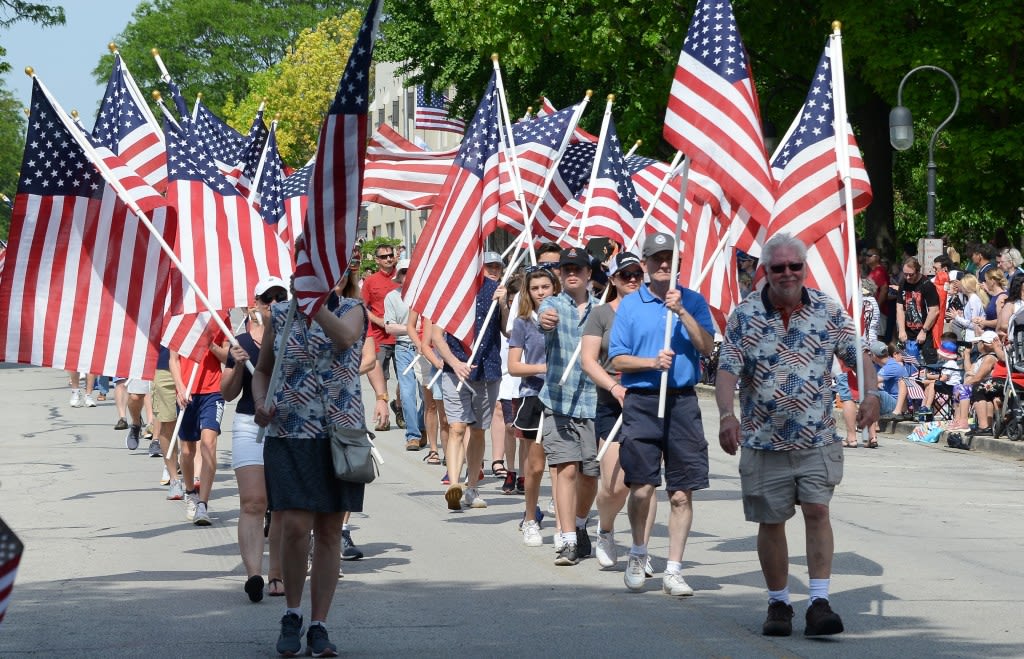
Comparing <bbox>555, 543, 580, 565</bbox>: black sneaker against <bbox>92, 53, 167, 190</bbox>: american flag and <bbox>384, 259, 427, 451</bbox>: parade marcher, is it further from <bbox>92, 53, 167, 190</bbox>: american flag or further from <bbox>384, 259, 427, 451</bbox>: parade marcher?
<bbox>384, 259, 427, 451</bbox>: parade marcher

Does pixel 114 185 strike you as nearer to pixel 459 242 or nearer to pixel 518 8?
pixel 459 242

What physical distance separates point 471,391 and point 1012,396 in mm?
7130

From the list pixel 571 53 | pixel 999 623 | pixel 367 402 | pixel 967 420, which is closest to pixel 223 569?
pixel 999 623

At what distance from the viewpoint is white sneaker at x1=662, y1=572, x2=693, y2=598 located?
895 cm

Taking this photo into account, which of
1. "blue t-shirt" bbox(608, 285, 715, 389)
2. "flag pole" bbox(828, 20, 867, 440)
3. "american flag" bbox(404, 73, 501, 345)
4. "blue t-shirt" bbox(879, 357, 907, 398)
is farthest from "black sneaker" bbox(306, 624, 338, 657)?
"blue t-shirt" bbox(879, 357, 907, 398)

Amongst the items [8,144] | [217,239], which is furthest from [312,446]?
[8,144]

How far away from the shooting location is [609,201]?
593 inches

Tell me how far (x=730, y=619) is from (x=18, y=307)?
4.66 metres

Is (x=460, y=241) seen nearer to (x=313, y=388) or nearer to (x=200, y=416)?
(x=200, y=416)

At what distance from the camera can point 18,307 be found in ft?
33.1

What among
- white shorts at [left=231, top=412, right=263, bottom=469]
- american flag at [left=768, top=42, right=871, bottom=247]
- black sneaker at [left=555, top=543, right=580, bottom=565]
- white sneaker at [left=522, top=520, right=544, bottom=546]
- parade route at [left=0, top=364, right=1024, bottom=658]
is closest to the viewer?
parade route at [left=0, top=364, right=1024, bottom=658]

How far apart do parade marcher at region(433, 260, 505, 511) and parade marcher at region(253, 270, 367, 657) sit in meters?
4.98

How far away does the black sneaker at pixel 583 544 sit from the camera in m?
10.4

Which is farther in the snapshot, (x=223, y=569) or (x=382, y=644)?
(x=223, y=569)
